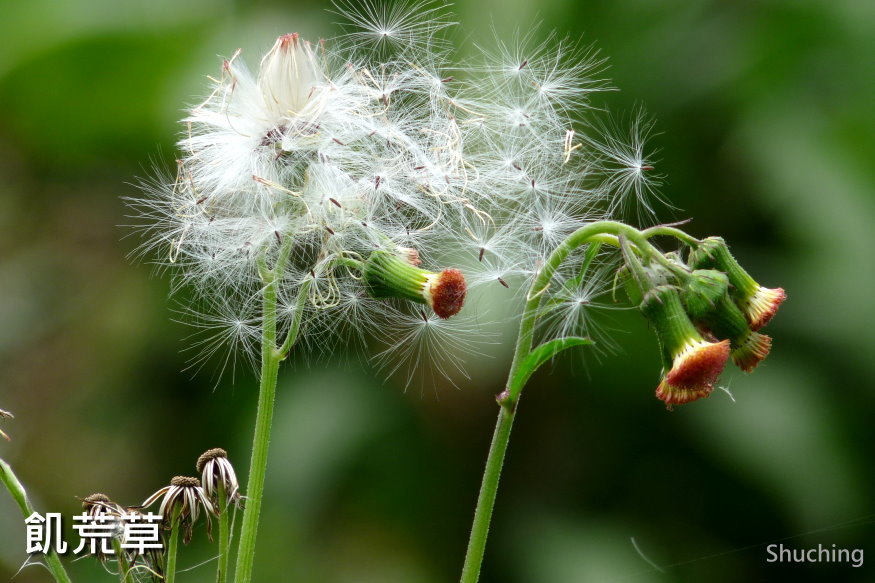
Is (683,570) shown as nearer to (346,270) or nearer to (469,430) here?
(469,430)

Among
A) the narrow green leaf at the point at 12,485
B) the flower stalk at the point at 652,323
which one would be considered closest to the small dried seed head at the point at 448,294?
the flower stalk at the point at 652,323

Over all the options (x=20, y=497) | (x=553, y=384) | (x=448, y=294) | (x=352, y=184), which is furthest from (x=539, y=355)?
(x=553, y=384)

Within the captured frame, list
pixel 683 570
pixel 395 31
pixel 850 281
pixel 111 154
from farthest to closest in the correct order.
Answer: pixel 111 154 → pixel 850 281 → pixel 683 570 → pixel 395 31

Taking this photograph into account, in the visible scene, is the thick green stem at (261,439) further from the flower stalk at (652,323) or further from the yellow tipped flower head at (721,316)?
the yellow tipped flower head at (721,316)

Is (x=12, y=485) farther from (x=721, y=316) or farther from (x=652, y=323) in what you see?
(x=721, y=316)

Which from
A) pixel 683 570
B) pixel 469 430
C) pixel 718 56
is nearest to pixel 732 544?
pixel 683 570

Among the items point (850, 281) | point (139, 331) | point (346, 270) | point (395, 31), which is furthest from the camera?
point (139, 331)

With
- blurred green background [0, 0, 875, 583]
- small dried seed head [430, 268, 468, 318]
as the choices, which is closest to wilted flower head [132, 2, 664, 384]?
small dried seed head [430, 268, 468, 318]
